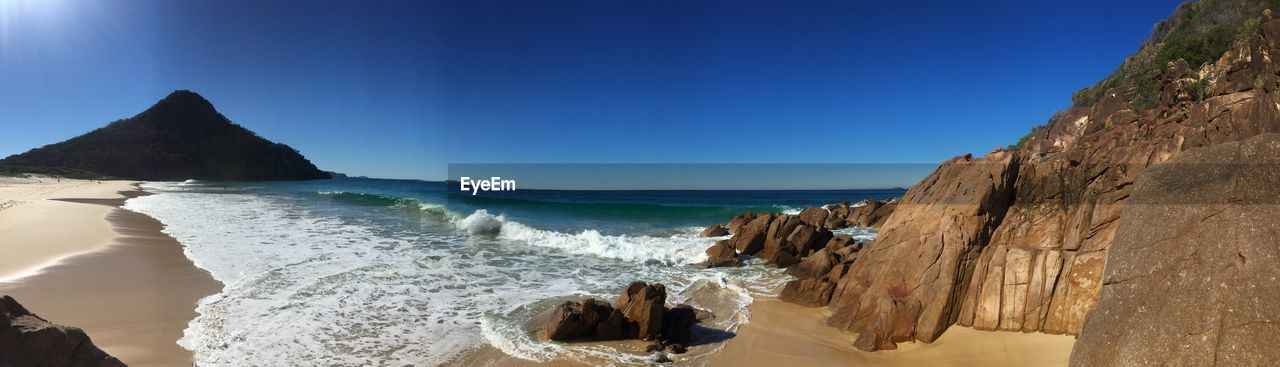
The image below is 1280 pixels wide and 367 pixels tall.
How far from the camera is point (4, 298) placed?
3.62 metres

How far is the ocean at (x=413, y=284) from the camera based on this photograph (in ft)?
23.0

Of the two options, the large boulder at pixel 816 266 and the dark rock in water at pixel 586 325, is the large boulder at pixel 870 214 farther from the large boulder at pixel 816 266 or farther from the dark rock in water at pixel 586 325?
the dark rock in water at pixel 586 325

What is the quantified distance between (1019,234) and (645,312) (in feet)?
18.6

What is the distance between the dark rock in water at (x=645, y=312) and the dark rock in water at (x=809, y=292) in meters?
3.19

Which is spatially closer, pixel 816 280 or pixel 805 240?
pixel 816 280

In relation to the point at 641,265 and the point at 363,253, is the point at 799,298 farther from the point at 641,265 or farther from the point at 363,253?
the point at 363,253

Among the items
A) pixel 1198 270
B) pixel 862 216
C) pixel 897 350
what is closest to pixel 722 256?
pixel 897 350

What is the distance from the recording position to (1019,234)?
7422mm

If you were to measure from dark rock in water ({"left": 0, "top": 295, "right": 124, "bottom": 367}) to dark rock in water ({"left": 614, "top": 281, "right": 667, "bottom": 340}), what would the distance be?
5.58 meters

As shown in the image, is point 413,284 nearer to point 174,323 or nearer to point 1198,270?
point 174,323

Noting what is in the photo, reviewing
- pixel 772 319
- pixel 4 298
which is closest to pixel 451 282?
pixel 772 319

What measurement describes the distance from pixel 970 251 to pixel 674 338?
4.59m

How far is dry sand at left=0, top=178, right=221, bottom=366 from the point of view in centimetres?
677

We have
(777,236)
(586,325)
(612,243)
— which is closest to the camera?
(586,325)
